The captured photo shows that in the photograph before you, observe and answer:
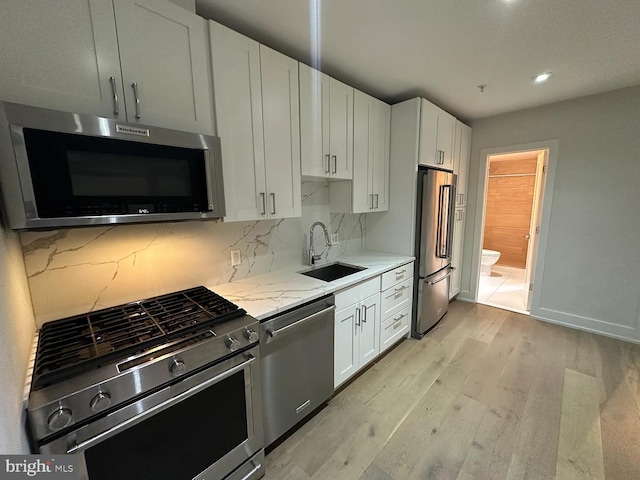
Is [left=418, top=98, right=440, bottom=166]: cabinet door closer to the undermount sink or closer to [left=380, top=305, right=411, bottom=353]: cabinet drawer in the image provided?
the undermount sink

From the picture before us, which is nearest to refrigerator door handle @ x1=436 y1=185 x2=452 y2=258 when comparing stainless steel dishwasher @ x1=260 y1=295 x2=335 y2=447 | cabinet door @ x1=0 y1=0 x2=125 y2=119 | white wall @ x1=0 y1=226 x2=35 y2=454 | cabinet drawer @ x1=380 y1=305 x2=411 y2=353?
cabinet drawer @ x1=380 y1=305 x2=411 y2=353

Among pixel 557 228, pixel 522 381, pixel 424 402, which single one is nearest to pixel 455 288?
pixel 557 228

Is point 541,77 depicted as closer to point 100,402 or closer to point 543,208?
point 543,208

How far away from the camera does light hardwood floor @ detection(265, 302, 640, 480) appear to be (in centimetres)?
153

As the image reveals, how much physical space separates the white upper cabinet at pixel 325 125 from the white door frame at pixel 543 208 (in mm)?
2308

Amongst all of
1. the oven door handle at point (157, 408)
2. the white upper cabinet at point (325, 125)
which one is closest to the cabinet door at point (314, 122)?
the white upper cabinet at point (325, 125)

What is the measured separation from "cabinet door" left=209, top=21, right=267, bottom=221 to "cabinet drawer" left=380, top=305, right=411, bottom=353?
5.26 ft

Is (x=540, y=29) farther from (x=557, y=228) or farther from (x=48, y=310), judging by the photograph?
(x=48, y=310)

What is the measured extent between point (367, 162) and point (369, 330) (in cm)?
Answer: 155

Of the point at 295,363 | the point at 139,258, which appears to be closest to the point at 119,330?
the point at 139,258

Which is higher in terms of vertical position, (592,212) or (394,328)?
(592,212)

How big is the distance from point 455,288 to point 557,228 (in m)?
1.39

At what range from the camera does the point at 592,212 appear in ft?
9.38

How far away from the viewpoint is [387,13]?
1.52 m
